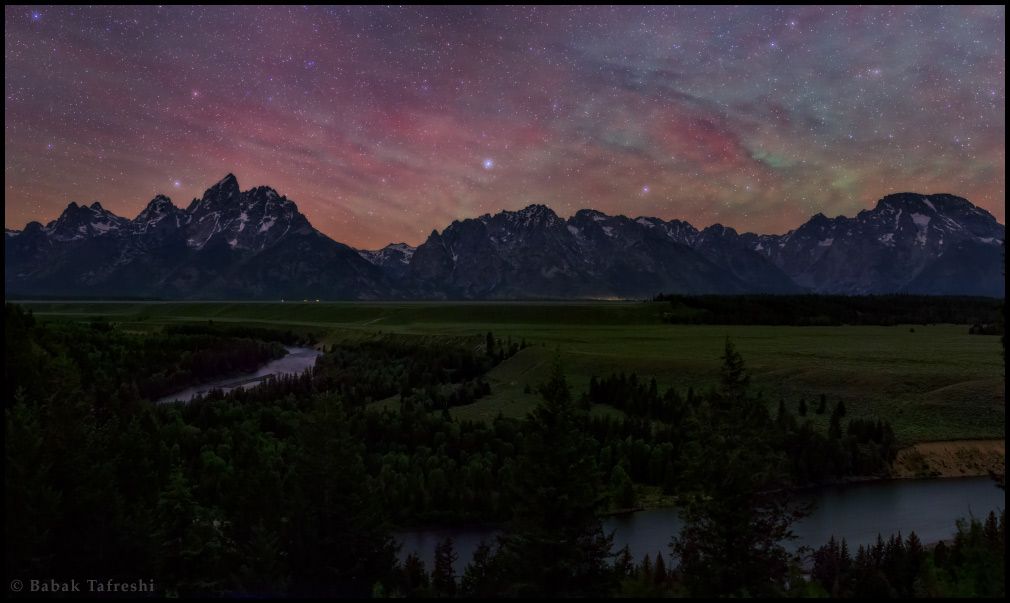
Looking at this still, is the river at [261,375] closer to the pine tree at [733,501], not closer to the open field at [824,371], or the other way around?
the open field at [824,371]

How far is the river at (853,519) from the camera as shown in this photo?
33.2m

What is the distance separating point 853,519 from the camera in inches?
1469

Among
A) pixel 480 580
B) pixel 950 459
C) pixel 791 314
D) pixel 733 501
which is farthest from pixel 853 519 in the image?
pixel 791 314

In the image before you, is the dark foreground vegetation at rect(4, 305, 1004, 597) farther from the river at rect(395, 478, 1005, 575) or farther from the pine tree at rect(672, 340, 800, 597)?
the river at rect(395, 478, 1005, 575)

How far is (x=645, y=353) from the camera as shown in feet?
282

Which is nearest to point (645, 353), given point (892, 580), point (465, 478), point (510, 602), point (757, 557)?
point (465, 478)

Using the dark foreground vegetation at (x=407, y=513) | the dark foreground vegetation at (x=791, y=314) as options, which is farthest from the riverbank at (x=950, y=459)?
the dark foreground vegetation at (x=791, y=314)

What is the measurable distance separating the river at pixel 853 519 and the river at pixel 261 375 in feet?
147

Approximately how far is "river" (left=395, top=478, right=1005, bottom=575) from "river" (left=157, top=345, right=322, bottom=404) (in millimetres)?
44734

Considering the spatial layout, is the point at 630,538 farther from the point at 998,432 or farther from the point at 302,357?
the point at 302,357

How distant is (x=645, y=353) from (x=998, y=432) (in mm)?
42167

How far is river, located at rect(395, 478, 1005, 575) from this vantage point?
109ft

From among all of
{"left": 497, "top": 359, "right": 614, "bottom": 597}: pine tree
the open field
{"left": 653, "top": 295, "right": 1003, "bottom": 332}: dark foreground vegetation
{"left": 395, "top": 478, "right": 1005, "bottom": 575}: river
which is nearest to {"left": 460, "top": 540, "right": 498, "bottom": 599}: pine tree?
{"left": 497, "top": 359, "right": 614, "bottom": 597}: pine tree

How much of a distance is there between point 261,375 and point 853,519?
3219 inches
